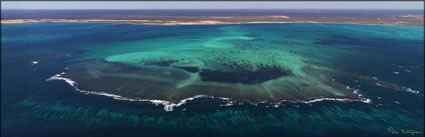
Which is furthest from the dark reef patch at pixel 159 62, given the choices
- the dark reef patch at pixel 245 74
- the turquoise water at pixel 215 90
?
the dark reef patch at pixel 245 74

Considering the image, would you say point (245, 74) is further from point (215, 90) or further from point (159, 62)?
point (159, 62)

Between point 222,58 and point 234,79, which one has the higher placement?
A: point 222,58

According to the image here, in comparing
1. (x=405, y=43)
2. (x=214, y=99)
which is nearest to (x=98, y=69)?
(x=214, y=99)

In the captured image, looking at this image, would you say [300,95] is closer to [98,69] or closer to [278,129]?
[278,129]

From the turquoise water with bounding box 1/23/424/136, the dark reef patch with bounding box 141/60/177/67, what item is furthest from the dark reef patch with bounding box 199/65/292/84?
the dark reef patch with bounding box 141/60/177/67

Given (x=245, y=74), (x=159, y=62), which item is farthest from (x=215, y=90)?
(x=159, y=62)

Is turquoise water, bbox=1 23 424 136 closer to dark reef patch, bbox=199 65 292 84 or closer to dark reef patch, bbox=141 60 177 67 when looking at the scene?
dark reef patch, bbox=141 60 177 67
